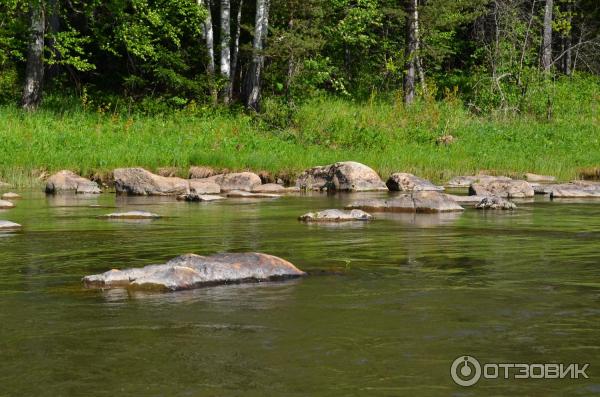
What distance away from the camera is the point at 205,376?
15.6 feet

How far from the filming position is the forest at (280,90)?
24.1 metres

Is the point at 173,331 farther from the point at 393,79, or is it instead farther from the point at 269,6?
the point at 393,79

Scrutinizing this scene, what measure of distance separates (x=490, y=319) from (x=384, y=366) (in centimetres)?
137

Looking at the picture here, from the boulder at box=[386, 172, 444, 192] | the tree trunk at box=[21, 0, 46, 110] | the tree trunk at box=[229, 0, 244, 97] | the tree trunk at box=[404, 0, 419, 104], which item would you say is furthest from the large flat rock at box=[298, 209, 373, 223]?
the tree trunk at box=[229, 0, 244, 97]

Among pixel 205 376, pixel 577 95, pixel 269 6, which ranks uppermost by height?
pixel 269 6

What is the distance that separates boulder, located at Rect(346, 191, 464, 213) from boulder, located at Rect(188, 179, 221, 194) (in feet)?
18.2

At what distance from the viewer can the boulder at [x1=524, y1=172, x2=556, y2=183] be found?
22.4m

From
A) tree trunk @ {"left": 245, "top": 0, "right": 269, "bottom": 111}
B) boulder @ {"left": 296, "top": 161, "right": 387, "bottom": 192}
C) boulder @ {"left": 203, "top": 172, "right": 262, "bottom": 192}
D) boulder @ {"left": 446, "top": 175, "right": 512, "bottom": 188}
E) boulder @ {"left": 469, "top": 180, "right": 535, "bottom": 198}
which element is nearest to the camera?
boulder @ {"left": 469, "top": 180, "right": 535, "bottom": 198}

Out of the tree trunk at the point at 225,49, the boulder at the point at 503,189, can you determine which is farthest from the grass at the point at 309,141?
the boulder at the point at 503,189

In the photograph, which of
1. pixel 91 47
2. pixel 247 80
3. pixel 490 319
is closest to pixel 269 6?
pixel 247 80

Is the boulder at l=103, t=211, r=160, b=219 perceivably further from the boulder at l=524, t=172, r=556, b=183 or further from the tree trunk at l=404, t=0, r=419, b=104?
A: the tree trunk at l=404, t=0, r=419, b=104

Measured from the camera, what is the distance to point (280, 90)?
32.0 m

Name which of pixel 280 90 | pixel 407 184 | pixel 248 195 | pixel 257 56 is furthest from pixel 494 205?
pixel 280 90

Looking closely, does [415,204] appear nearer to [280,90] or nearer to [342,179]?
[342,179]
